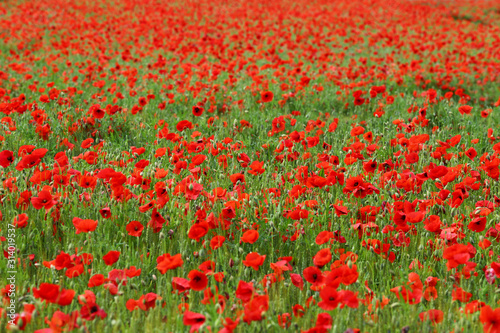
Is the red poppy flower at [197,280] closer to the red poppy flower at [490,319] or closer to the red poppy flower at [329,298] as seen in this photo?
the red poppy flower at [329,298]

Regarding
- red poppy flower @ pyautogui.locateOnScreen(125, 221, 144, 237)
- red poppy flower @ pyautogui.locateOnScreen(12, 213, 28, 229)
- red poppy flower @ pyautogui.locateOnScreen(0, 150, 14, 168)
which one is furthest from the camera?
red poppy flower @ pyautogui.locateOnScreen(0, 150, 14, 168)

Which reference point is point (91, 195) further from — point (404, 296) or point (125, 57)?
point (125, 57)

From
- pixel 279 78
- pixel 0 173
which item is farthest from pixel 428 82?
pixel 0 173

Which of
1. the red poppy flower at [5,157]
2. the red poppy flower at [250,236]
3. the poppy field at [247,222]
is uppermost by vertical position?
the red poppy flower at [5,157]

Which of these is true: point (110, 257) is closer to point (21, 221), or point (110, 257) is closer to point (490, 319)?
point (21, 221)

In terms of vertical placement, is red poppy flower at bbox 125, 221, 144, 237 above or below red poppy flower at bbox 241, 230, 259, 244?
below

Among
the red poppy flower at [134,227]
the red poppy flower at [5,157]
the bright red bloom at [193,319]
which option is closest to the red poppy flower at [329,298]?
the bright red bloom at [193,319]

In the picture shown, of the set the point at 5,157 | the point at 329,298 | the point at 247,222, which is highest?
the point at 5,157

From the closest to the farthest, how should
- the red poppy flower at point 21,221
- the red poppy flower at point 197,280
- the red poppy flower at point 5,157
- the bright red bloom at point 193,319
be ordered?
the bright red bloom at point 193,319 < the red poppy flower at point 197,280 < the red poppy flower at point 21,221 < the red poppy flower at point 5,157

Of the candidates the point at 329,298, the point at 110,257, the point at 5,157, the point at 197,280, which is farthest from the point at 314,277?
the point at 5,157

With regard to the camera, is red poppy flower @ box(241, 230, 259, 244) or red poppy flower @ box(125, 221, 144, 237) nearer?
red poppy flower @ box(241, 230, 259, 244)

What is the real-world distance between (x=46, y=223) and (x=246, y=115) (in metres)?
A: 3.09

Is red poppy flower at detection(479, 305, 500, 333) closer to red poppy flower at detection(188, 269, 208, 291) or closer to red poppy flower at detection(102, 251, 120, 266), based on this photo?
red poppy flower at detection(188, 269, 208, 291)

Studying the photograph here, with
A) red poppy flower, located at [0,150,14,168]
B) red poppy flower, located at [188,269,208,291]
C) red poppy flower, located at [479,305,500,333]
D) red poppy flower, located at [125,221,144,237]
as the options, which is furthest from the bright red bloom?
red poppy flower, located at [0,150,14,168]
